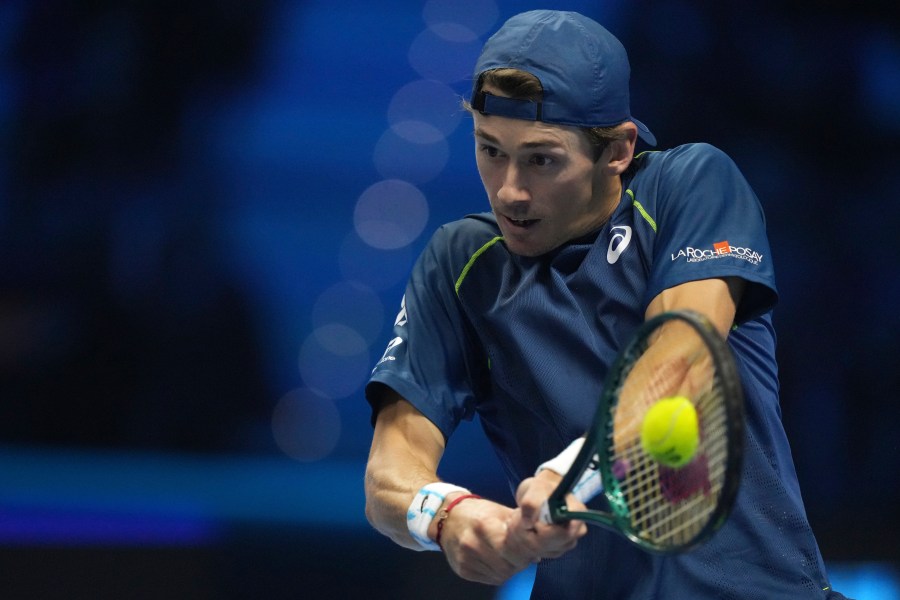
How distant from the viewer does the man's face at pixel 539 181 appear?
225 centimetres

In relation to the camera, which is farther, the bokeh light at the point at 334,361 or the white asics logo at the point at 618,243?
the bokeh light at the point at 334,361

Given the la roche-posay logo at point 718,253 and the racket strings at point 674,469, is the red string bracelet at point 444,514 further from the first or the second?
the la roche-posay logo at point 718,253

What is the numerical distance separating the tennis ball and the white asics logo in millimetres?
638

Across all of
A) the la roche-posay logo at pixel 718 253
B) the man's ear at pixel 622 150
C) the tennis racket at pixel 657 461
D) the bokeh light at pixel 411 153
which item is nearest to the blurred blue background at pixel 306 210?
the bokeh light at pixel 411 153

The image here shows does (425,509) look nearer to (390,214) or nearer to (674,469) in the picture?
(674,469)

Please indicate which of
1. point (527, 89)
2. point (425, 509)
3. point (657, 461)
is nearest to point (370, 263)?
point (527, 89)

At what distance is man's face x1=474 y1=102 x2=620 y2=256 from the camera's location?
2.25m

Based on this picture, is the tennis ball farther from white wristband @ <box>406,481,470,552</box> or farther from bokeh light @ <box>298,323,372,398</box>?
bokeh light @ <box>298,323,372,398</box>

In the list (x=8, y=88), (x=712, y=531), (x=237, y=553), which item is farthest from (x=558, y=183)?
(x=8, y=88)

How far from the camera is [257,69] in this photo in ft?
13.9

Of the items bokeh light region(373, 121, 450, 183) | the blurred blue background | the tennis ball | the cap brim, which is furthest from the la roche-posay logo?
bokeh light region(373, 121, 450, 183)

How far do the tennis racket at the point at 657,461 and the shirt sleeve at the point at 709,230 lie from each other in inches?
12.8

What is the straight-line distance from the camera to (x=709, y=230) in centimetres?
217

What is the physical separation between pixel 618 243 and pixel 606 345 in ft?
0.69
